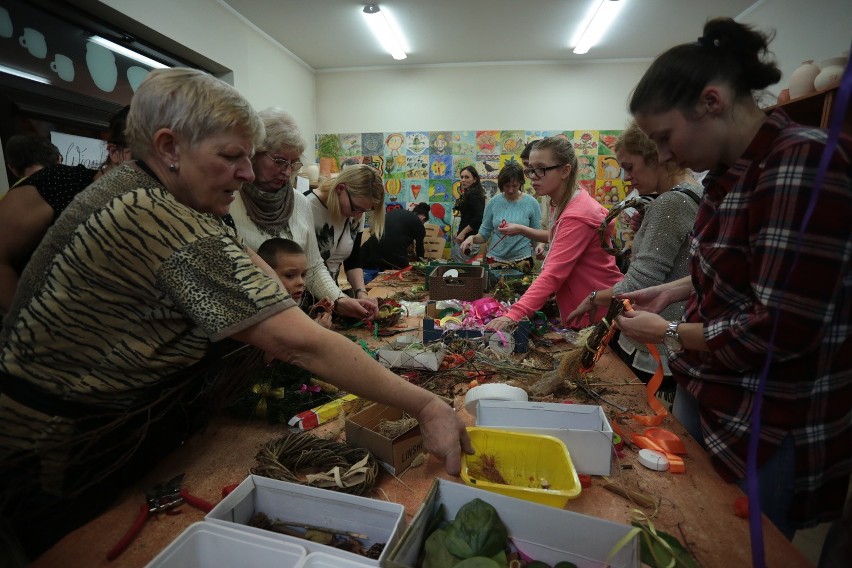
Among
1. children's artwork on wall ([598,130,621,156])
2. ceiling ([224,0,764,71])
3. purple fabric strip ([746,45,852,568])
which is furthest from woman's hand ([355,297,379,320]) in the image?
children's artwork on wall ([598,130,621,156])

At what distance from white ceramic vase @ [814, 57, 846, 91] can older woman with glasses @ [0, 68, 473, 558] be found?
12.9 ft

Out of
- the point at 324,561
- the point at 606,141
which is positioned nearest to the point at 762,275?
the point at 324,561

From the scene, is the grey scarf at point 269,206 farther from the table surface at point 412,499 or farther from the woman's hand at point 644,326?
the woman's hand at point 644,326

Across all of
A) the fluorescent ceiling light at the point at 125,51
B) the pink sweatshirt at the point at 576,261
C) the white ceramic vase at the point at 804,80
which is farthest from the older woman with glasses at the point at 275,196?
the white ceramic vase at the point at 804,80

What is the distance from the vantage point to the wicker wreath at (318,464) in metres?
1.14

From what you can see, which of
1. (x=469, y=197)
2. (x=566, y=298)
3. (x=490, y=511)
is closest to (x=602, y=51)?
(x=469, y=197)

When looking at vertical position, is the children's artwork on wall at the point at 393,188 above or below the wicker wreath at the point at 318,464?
above

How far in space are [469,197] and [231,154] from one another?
5.20 m

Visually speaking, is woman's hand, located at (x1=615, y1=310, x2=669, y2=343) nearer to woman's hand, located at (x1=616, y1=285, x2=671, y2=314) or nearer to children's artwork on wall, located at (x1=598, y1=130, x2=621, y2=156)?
woman's hand, located at (x1=616, y1=285, x2=671, y2=314)

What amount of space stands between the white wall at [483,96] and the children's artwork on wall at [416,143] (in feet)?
0.45

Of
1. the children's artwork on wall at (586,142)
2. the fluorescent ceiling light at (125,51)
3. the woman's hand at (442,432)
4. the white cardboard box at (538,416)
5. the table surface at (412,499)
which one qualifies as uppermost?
the fluorescent ceiling light at (125,51)

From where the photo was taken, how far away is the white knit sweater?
231 centimetres

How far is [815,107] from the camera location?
134 inches

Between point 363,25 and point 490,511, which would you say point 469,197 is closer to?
point 363,25
